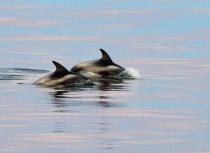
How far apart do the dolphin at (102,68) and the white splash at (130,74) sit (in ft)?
0.75

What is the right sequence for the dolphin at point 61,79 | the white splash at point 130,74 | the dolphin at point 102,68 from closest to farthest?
the dolphin at point 61,79 < the white splash at point 130,74 < the dolphin at point 102,68

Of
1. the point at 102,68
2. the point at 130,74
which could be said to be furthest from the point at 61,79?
the point at 102,68

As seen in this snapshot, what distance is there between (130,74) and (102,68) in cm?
145

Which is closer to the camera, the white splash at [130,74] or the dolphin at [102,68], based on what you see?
the white splash at [130,74]

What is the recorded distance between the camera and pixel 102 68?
36.4 metres

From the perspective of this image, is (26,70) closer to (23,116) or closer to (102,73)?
(102,73)

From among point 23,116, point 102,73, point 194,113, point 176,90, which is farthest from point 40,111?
point 102,73

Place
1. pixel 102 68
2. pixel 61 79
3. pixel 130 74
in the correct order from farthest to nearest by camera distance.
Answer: pixel 102 68 < pixel 130 74 < pixel 61 79

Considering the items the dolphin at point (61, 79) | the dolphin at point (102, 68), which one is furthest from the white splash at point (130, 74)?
the dolphin at point (61, 79)

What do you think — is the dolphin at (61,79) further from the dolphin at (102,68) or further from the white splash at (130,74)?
the dolphin at (102,68)

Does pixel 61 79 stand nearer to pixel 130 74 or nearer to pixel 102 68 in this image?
pixel 130 74

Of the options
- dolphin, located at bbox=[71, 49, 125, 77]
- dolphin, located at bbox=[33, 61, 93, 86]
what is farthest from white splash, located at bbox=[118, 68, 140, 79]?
dolphin, located at bbox=[33, 61, 93, 86]

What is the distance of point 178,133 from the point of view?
696 inches

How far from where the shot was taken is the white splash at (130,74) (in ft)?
114
